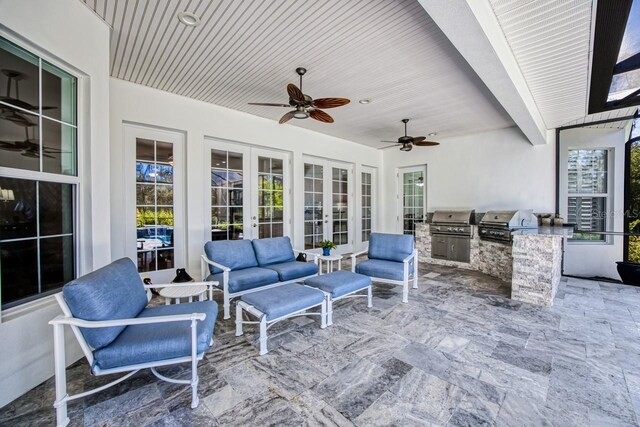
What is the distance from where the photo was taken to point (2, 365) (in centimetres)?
175

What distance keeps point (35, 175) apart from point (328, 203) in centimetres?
502

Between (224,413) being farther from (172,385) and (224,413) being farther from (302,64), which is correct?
(302,64)

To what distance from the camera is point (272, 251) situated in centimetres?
400

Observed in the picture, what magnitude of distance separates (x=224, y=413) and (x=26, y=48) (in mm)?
2872

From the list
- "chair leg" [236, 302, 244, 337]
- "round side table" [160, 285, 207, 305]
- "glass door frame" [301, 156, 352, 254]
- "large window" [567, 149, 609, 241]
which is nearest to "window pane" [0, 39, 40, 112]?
"round side table" [160, 285, 207, 305]

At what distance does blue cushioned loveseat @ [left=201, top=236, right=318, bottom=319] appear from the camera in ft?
10.5

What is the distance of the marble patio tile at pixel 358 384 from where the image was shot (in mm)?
1764

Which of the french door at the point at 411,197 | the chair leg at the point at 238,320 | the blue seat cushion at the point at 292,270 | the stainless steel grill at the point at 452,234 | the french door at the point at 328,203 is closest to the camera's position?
the chair leg at the point at 238,320

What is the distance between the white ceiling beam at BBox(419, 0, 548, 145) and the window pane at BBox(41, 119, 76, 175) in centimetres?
292

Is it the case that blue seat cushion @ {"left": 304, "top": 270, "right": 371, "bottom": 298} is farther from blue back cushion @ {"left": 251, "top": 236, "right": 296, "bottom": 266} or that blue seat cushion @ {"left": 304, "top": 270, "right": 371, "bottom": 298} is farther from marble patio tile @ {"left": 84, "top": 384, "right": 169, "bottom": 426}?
marble patio tile @ {"left": 84, "top": 384, "right": 169, "bottom": 426}

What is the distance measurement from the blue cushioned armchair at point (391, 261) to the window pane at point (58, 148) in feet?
10.9

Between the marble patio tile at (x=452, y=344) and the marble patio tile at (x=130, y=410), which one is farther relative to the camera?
the marble patio tile at (x=452, y=344)

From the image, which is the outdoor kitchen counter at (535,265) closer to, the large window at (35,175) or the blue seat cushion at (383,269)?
the blue seat cushion at (383,269)

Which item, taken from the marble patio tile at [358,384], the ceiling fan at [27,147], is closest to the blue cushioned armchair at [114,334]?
the marble patio tile at [358,384]
